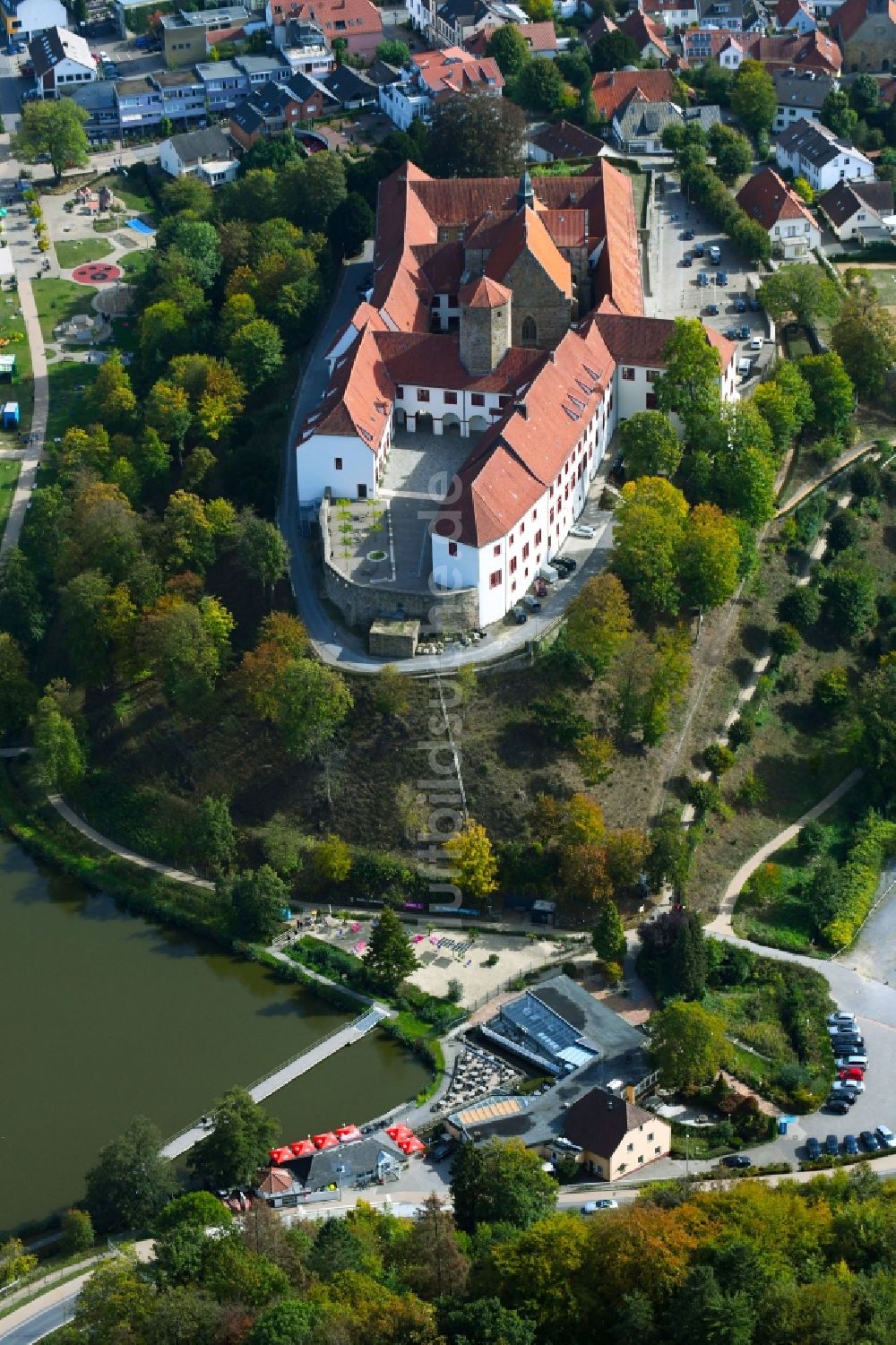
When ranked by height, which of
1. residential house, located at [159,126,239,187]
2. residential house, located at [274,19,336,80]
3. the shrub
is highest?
residential house, located at [274,19,336,80]

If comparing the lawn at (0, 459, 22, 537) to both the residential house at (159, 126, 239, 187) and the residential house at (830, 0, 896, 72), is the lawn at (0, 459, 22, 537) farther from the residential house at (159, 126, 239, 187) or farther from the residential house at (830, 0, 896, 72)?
the residential house at (830, 0, 896, 72)

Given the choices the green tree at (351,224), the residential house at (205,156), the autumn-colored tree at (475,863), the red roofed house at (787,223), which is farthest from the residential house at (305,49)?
the autumn-colored tree at (475,863)

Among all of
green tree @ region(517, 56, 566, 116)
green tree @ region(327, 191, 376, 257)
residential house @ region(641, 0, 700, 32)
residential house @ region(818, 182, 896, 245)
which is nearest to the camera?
green tree @ region(327, 191, 376, 257)

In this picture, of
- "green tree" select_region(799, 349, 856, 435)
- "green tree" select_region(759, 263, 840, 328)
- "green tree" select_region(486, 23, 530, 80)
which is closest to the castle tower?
"green tree" select_region(799, 349, 856, 435)

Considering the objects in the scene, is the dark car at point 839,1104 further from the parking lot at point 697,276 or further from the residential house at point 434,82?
the residential house at point 434,82

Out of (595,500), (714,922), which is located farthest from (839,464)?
(714,922)
